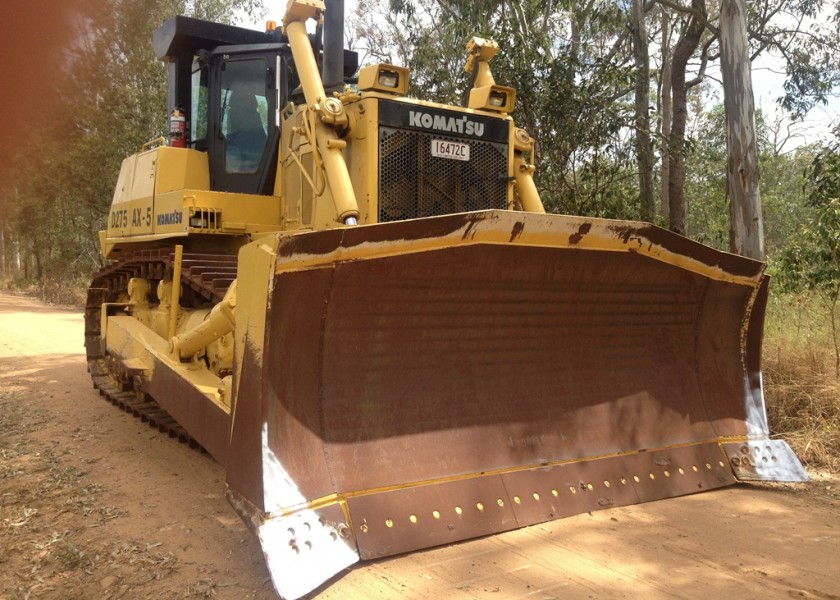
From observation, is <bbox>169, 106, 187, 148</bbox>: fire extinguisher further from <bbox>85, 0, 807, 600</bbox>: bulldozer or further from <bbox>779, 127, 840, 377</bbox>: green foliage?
<bbox>779, 127, 840, 377</bbox>: green foliage

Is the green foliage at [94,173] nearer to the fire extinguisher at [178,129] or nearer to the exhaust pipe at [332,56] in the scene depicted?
the fire extinguisher at [178,129]

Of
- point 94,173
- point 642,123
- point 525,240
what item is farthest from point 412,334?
point 94,173

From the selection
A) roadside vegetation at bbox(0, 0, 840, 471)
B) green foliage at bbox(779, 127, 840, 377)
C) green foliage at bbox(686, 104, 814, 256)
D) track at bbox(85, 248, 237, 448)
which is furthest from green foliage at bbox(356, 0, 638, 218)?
green foliage at bbox(686, 104, 814, 256)

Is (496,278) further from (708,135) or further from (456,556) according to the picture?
(708,135)

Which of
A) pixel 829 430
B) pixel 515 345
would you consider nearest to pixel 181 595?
pixel 515 345

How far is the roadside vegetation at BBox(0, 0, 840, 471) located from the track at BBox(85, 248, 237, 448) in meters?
1.00

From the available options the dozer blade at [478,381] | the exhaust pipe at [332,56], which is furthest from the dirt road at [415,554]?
the exhaust pipe at [332,56]

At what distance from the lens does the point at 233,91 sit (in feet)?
17.9

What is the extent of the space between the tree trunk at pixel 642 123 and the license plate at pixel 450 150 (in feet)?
18.5

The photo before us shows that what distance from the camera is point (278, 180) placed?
17.2 feet

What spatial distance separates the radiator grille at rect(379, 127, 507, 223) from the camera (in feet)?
14.0

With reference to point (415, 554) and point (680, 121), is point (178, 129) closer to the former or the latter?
point (415, 554)

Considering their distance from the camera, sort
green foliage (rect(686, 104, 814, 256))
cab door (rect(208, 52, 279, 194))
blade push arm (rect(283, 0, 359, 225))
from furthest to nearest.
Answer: green foliage (rect(686, 104, 814, 256)) < cab door (rect(208, 52, 279, 194)) < blade push arm (rect(283, 0, 359, 225))

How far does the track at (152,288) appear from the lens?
4.80 meters
